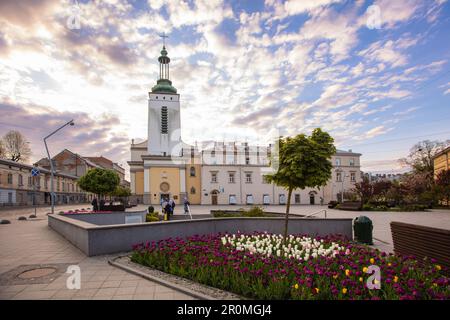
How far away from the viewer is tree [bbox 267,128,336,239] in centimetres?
788

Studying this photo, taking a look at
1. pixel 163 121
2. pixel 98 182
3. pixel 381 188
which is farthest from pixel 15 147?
pixel 381 188

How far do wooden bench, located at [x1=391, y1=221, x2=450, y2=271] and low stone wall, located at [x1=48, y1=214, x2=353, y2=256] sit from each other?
11.1 feet

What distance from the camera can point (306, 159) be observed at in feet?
25.7

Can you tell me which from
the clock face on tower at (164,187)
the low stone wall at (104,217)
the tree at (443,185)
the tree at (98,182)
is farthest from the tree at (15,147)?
the tree at (443,185)

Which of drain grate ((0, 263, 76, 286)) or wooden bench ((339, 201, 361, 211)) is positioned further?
wooden bench ((339, 201, 361, 211))

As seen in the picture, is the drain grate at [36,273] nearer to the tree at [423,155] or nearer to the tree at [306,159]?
the tree at [306,159]

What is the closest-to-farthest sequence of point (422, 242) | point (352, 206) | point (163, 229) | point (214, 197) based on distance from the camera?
1. point (422, 242)
2. point (163, 229)
3. point (352, 206)
4. point (214, 197)

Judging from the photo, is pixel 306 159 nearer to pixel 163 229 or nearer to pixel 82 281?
pixel 163 229

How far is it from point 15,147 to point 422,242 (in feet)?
216

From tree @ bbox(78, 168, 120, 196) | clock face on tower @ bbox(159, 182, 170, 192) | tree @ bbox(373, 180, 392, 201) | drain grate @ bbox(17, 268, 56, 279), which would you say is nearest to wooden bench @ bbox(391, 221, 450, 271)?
drain grate @ bbox(17, 268, 56, 279)

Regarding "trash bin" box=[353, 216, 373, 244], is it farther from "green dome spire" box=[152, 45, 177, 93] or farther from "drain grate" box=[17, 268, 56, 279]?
"green dome spire" box=[152, 45, 177, 93]
